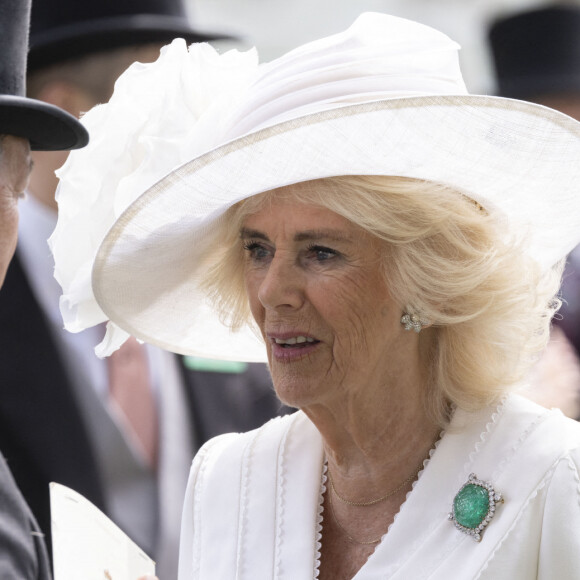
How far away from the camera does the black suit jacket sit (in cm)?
373

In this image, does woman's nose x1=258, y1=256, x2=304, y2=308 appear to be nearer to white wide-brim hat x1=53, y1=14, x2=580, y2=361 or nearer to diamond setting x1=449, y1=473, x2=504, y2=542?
white wide-brim hat x1=53, y1=14, x2=580, y2=361

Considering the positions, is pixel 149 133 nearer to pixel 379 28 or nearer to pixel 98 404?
pixel 379 28

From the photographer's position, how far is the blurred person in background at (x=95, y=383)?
3.81m

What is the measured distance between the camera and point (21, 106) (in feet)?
8.25

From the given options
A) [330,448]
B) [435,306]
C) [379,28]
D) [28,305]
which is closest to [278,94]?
[379,28]

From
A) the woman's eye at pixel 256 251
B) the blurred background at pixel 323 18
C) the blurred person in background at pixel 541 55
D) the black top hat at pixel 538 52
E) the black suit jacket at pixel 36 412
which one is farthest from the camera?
the blurred background at pixel 323 18

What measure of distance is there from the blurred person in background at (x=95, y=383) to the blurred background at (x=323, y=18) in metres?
4.71

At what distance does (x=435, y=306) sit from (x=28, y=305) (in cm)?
190

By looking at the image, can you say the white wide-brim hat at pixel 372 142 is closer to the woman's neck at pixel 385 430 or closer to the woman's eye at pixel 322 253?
the woman's eye at pixel 322 253

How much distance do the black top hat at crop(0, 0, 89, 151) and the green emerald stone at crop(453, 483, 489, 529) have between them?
1355 millimetres

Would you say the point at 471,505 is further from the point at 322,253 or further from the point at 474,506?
the point at 322,253

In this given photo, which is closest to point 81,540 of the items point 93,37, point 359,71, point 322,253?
point 322,253

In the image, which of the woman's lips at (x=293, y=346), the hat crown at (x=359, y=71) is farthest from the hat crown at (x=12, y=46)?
the woman's lips at (x=293, y=346)

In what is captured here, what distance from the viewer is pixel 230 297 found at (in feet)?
9.70
